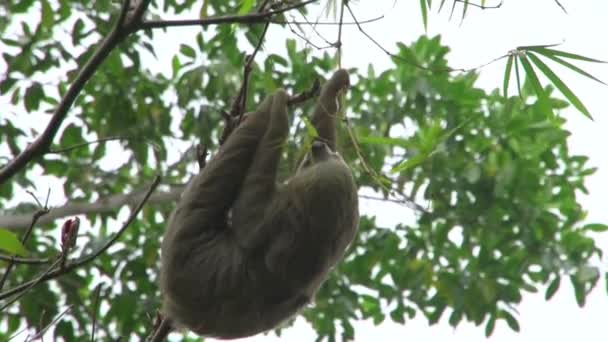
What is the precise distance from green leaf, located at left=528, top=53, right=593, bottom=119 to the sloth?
1031 millimetres

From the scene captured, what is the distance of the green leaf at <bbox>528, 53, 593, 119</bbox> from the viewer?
3473 mm

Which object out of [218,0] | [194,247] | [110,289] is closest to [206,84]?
[218,0]

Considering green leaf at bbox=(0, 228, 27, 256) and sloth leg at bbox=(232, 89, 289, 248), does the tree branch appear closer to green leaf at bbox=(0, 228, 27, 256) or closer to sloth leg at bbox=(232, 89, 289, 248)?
sloth leg at bbox=(232, 89, 289, 248)

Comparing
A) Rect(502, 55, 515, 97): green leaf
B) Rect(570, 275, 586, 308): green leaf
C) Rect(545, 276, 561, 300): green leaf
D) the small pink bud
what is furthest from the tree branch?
the small pink bud

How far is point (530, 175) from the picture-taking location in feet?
24.5

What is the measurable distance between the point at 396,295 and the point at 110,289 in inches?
116

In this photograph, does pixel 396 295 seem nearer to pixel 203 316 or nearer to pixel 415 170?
pixel 415 170

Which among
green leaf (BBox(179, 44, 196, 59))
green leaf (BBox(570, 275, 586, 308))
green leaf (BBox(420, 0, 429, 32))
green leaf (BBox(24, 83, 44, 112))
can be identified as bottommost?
green leaf (BBox(570, 275, 586, 308))

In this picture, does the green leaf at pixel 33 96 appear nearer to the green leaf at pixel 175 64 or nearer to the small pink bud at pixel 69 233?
the green leaf at pixel 175 64

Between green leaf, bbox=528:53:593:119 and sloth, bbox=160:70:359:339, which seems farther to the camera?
sloth, bbox=160:70:359:339

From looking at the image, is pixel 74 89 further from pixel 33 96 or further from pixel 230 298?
pixel 33 96

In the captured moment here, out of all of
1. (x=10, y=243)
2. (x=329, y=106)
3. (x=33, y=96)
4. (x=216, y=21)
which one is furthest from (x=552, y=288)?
(x=10, y=243)

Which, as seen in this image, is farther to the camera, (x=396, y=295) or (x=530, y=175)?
(x=396, y=295)

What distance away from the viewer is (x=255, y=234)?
402 centimetres
